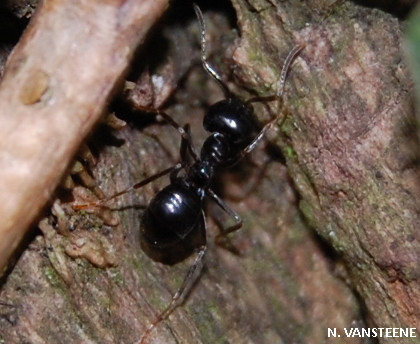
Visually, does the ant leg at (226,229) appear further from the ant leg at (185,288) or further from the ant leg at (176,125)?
the ant leg at (176,125)

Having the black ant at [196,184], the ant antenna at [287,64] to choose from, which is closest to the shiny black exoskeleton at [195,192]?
the black ant at [196,184]

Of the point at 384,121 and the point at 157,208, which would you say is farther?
the point at 157,208

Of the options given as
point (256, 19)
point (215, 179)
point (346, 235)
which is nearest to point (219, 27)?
point (256, 19)

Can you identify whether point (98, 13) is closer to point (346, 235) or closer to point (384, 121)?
point (384, 121)

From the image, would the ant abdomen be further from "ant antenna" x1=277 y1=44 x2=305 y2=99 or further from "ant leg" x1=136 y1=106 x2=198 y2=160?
"ant antenna" x1=277 y1=44 x2=305 y2=99

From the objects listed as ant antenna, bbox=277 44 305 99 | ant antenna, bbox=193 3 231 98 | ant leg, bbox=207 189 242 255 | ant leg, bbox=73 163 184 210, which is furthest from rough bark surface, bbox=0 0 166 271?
ant leg, bbox=207 189 242 255

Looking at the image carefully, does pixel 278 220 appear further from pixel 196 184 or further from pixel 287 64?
pixel 287 64

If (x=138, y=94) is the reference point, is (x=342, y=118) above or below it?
above
